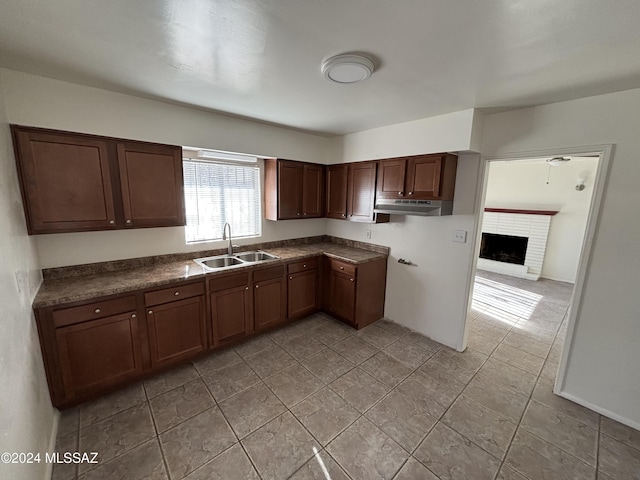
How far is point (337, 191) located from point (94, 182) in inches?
104

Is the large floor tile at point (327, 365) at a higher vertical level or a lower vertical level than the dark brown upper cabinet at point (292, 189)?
lower

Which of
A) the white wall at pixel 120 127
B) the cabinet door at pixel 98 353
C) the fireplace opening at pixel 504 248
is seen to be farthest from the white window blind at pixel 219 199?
the fireplace opening at pixel 504 248

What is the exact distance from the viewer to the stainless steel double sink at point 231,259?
9.58 feet

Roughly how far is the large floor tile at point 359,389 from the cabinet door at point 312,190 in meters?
2.10

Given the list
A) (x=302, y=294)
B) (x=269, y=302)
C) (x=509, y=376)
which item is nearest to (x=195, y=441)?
(x=269, y=302)

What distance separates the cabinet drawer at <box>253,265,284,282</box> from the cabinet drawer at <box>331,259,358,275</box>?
70 cm

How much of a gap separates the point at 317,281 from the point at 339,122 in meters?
2.03

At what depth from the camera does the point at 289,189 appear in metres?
3.39

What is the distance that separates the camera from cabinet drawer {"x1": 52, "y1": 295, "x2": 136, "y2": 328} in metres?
1.81

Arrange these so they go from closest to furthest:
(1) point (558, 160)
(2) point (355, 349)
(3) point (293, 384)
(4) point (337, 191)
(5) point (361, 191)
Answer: (3) point (293, 384) → (2) point (355, 349) → (5) point (361, 191) → (4) point (337, 191) → (1) point (558, 160)

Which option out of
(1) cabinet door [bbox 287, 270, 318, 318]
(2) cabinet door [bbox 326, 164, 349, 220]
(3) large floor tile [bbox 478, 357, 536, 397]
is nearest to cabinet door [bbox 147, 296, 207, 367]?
(1) cabinet door [bbox 287, 270, 318, 318]

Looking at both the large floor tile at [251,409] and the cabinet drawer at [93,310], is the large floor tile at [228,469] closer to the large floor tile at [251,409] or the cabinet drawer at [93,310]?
the large floor tile at [251,409]

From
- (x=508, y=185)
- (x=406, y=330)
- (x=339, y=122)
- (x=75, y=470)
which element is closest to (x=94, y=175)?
(x=75, y=470)

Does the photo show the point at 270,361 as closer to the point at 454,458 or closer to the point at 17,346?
the point at 454,458
